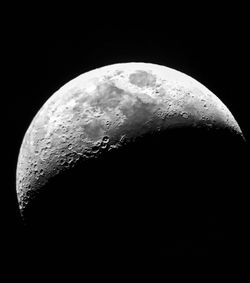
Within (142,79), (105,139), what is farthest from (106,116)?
(142,79)

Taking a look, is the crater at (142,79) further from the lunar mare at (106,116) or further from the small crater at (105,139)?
the small crater at (105,139)

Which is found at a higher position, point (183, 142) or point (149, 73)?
point (149, 73)

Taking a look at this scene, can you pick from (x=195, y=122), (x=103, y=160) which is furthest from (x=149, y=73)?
(x=103, y=160)

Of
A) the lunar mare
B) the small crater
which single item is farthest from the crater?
the small crater

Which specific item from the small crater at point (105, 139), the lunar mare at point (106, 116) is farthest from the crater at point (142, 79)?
the small crater at point (105, 139)

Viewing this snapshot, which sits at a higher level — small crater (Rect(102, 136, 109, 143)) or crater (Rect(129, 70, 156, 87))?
crater (Rect(129, 70, 156, 87))

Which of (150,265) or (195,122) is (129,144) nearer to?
(195,122)

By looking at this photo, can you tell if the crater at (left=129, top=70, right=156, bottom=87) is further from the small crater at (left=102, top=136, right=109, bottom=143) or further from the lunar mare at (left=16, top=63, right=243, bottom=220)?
the small crater at (left=102, top=136, right=109, bottom=143)

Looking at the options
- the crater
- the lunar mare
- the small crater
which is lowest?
the small crater
